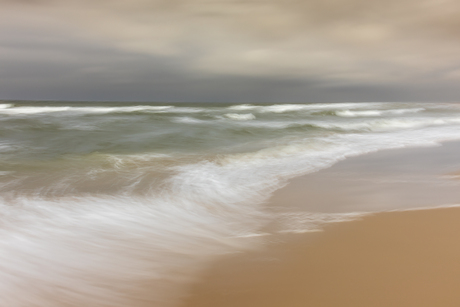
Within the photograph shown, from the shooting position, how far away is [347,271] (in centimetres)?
188

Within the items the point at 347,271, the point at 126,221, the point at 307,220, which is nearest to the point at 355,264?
the point at 347,271

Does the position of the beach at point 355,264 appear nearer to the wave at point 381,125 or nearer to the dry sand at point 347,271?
the dry sand at point 347,271

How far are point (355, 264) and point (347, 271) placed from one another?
101mm

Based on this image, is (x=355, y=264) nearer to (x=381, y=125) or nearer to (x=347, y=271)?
(x=347, y=271)

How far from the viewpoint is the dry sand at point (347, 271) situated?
1.65 m

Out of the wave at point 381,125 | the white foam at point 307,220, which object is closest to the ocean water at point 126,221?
the white foam at point 307,220

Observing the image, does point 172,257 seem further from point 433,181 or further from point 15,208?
point 433,181

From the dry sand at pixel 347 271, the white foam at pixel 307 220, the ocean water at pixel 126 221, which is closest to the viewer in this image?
the dry sand at pixel 347 271

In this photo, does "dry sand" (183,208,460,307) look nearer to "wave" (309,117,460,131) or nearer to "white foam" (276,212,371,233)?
"white foam" (276,212,371,233)

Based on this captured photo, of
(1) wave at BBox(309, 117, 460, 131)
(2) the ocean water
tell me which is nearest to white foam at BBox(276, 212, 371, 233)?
(2) the ocean water

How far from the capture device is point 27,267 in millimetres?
2102

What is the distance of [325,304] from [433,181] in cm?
301

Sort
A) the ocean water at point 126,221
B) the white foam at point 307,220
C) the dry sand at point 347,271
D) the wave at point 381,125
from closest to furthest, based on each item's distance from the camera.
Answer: the dry sand at point 347,271
the ocean water at point 126,221
the white foam at point 307,220
the wave at point 381,125

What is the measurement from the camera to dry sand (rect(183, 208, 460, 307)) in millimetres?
1646
